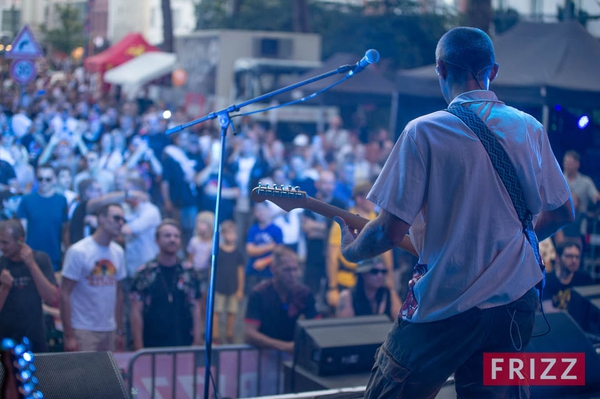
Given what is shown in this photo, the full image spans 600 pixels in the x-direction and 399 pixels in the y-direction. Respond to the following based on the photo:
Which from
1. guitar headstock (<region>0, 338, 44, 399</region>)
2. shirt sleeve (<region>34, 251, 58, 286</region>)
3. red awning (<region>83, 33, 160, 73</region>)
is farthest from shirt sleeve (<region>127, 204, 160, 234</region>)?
red awning (<region>83, 33, 160, 73</region>)

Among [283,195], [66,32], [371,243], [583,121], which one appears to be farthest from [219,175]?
[66,32]

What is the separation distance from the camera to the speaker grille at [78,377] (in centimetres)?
331

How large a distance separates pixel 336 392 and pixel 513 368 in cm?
164

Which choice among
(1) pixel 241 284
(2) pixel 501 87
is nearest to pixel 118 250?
(1) pixel 241 284

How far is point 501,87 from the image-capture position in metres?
10.9

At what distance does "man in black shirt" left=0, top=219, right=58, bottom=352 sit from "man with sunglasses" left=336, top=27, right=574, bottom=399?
408 cm

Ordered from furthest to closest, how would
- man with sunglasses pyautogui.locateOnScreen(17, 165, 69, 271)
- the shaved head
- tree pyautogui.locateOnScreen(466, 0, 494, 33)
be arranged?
1. tree pyautogui.locateOnScreen(466, 0, 494, 33)
2. man with sunglasses pyautogui.locateOnScreen(17, 165, 69, 271)
3. the shaved head

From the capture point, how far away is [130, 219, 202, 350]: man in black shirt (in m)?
6.75

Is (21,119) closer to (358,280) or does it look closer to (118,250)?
(118,250)

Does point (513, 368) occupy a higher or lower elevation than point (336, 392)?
higher

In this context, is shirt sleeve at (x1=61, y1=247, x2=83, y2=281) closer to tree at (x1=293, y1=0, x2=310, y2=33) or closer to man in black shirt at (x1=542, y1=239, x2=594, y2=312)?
man in black shirt at (x1=542, y1=239, x2=594, y2=312)

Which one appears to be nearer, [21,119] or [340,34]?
[21,119]

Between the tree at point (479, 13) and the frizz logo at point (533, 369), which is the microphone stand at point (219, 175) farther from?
the tree at point (479, 13)

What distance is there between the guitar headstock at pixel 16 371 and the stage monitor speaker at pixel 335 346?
2644mm
